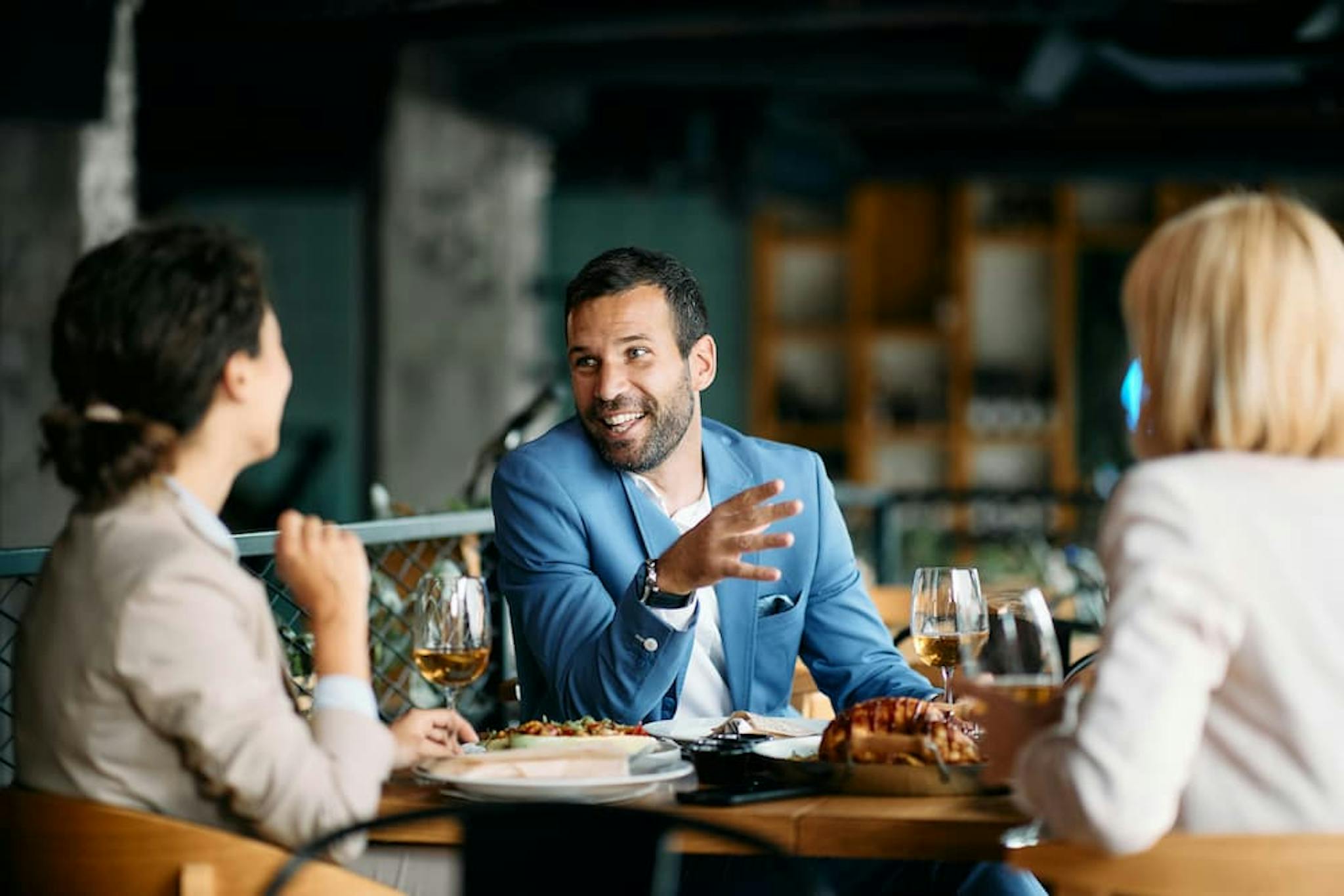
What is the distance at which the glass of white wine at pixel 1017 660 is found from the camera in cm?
188

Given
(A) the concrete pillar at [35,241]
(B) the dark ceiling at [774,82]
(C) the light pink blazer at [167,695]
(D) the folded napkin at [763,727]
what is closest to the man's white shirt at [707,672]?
(D) the folded napkin at [763,727]

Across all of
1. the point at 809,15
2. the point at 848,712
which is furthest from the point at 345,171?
the point at 848,712

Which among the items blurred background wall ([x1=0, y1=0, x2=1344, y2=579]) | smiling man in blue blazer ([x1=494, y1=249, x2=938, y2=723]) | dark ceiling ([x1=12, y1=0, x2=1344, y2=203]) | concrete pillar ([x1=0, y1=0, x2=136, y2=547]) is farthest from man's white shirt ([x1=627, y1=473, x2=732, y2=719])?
dark ceiling ([x1=12, y1=0, x2=1344, y2=203])

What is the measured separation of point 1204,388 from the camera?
1725 mm

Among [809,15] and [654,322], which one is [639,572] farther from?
[809,15]

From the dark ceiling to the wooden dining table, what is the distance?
4.17 m

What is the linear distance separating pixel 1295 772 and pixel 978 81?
640 centimetres

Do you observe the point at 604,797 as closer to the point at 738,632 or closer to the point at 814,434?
the point at 738,632

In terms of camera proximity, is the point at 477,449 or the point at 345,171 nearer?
the point at 477,449

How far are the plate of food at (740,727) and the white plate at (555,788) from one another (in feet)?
1.13

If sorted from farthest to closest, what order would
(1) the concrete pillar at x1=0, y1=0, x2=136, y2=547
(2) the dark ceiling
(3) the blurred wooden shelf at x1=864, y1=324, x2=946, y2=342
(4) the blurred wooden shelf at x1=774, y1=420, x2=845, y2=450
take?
(4) the blurred wooden shelf at x1=774, y1=420, x2=845, y2=450 < (3) the blurred wooden shelf at x1=864, y1=324, x2=946, y2=342 < (2) the dark ceiling < (1) the concrete pillar at x1=0, y1=0, x2=136, y2=547

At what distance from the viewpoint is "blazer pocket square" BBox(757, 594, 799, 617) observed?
2.95m

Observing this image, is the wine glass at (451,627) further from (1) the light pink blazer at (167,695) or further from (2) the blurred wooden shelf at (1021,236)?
(2) the blurred wooden shelf at (1021,236)

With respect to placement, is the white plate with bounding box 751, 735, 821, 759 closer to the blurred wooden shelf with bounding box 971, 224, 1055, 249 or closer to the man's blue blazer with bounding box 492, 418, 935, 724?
the man's blue blazer with bounding box 492, 418, 935, 724
